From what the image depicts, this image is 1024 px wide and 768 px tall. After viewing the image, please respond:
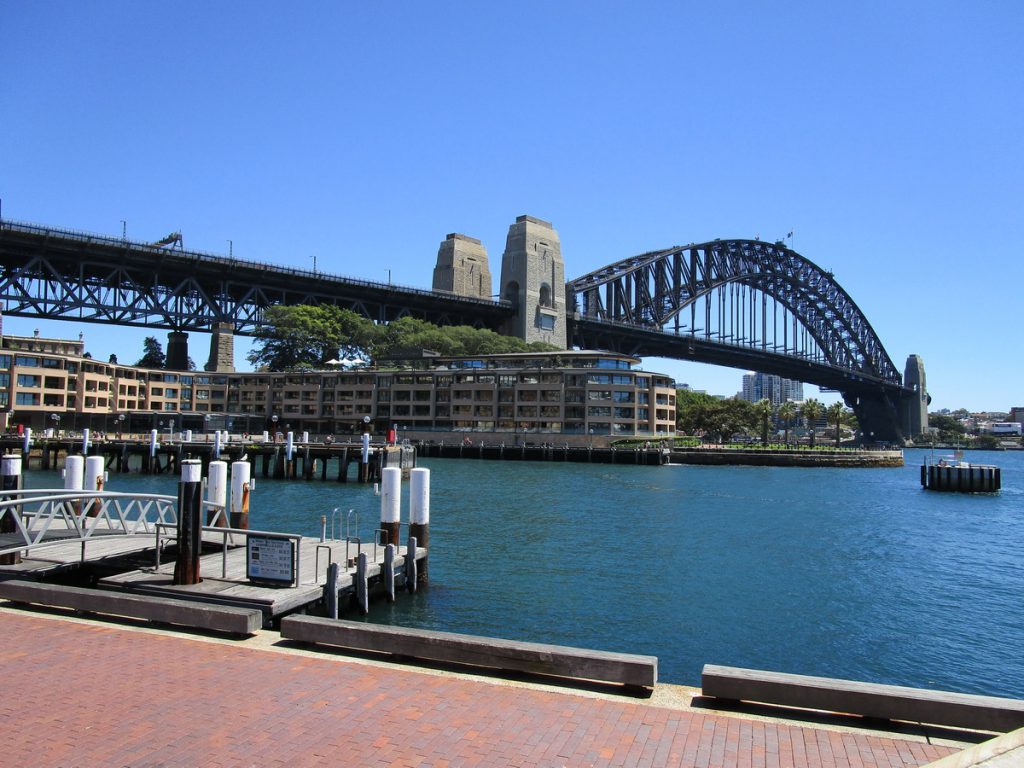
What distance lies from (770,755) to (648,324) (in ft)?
618

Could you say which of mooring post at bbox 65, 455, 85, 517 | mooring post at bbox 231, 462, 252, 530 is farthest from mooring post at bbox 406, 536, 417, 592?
mooring post at bbox 65, 455, 85, 517

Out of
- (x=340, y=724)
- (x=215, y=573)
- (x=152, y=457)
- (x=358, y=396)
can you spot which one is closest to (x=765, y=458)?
(x=358, y=396)

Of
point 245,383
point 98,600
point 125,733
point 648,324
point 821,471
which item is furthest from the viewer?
point 648,324

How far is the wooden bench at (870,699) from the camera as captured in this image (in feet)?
30.9

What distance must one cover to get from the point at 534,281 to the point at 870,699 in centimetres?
15446

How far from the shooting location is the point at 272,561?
1838cm

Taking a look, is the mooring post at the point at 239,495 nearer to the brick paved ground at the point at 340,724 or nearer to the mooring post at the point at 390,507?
the mooring post at the point at 390,507

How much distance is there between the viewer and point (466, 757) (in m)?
8.75

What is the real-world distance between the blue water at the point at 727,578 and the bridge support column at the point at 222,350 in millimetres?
81953

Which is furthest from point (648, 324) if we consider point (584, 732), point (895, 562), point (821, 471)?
point (584, 732)

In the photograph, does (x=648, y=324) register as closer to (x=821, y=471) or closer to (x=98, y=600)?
(x=821, y=471)

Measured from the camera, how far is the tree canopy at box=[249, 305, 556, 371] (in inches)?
5522

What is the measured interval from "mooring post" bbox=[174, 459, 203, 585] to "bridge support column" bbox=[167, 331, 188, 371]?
134 m

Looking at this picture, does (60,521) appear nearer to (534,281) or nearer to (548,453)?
(548,453)
